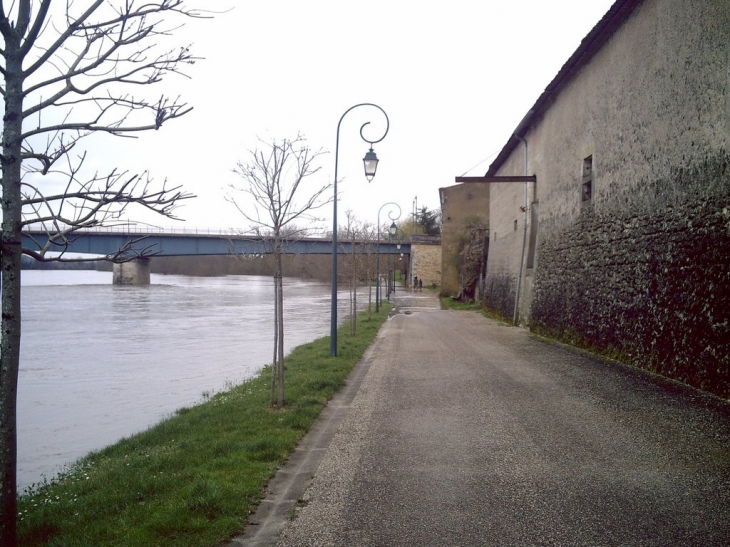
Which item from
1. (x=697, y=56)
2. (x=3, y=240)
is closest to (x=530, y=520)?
(x=3, y=240)

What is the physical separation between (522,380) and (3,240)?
8049mm

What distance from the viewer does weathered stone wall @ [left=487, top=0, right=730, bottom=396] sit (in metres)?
8.31

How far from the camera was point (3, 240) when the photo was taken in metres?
3.44

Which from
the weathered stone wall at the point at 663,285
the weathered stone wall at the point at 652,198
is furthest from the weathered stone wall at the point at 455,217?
the weathered stone wall at the point at 663,285

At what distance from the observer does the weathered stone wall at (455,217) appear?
151 ft

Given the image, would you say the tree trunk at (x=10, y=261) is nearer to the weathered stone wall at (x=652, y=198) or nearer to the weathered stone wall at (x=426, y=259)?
the weathered stone wall at (x=652, y=198)

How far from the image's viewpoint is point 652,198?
1054cm

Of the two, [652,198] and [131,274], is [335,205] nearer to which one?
[652,198]

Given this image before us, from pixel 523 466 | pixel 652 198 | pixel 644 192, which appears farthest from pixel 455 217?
pixel 523 466

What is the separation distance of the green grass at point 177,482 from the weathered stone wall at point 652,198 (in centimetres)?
540

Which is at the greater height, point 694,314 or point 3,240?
point 3,240

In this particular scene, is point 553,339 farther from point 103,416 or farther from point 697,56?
point 103,416

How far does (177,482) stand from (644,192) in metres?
9.31

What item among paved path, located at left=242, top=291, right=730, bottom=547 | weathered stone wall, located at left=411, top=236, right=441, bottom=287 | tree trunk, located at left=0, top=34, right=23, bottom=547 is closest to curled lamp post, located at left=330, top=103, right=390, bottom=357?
paved path, located at left=242, top=291, right=730, bottom=547
